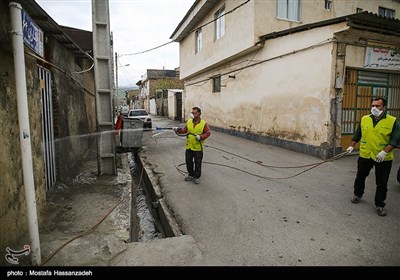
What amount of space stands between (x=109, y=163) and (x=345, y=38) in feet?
25.7

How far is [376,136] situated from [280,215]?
2.04 metres

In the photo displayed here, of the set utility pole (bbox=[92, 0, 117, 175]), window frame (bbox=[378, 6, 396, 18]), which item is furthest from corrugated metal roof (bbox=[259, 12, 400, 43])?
window frame (bbox=[378, 6, 396, 18])

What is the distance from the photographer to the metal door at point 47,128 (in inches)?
190

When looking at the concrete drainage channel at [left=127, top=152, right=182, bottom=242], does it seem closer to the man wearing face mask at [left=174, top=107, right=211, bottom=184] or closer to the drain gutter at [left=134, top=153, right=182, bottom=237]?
the drain gutter at [left=134, top=153, right=182, bottom=237]

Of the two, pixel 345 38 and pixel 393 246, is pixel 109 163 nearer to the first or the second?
pixel 393 246

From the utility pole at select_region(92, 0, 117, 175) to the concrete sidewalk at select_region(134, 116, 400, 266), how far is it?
1251mm

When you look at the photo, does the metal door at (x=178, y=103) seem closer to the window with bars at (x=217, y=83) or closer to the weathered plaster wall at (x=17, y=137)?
the window with bars at (x=217, y=83)

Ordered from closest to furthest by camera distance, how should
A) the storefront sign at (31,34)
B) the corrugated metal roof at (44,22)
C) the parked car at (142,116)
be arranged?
the storefront sign at (31,34) → the corrugated metal roof at (44,22) → the parked car at (142,116)

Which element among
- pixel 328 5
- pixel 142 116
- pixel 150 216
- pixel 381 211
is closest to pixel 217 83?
pixel 142 116

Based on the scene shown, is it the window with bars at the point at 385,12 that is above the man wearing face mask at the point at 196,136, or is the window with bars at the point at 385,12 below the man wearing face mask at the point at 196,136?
above

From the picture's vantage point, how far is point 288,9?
11781 millimetres

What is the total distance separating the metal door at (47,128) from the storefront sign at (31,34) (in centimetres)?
144

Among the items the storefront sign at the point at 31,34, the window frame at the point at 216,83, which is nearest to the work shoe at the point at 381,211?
the storefront sign at the point at 31,34
